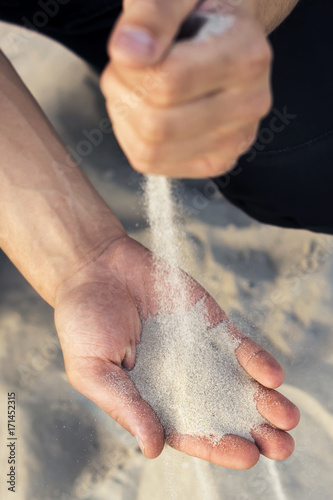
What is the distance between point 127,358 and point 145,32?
590mm

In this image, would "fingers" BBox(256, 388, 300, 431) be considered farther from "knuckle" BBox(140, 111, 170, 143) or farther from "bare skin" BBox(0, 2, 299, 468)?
"knuckle" BBox(140, 111, 170, 143)

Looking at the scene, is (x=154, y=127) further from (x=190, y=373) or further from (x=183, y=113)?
(x=190, y=373)

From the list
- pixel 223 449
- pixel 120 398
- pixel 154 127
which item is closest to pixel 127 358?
pixel 120 398

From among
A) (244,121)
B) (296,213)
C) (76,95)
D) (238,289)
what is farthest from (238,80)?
(76,95)

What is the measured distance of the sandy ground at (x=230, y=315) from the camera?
102cm

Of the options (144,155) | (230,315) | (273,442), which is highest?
(144,155)

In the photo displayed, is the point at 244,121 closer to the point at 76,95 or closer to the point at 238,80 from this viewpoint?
the point at 238,80

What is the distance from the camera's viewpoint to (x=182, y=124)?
46 centimetres

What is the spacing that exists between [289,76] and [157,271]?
0.49 metres

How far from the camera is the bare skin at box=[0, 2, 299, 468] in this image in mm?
781

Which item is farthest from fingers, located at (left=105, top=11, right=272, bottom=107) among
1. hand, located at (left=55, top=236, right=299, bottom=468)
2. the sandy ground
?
the sandy ground

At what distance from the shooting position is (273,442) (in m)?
0.79

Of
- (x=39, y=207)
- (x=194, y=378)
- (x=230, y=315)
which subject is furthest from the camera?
(x=230, y=315)

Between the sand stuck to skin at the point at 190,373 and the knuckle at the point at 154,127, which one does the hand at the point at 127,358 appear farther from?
the knuckle at the point at 154,127
